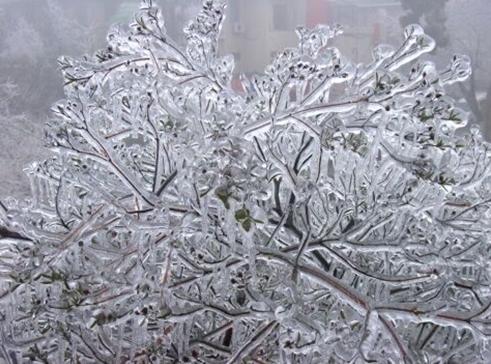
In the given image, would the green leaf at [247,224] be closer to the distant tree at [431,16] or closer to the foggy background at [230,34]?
the foggy background at [230,34]

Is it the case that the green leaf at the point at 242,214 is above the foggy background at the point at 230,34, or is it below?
below

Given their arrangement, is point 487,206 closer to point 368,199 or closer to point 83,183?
point 368,199

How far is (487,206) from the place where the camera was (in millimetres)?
1187

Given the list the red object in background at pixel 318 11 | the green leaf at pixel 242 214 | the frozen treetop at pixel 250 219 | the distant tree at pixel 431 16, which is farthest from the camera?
the red object in background at pixel 318 11

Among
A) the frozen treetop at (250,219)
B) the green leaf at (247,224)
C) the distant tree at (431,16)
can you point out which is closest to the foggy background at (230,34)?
the distant tree at (431,16)

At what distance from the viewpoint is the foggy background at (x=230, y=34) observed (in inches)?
185

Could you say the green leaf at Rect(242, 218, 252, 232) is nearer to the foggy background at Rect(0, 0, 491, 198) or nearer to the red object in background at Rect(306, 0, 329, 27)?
the foggy background at Rect(0, 0, 491, 198)

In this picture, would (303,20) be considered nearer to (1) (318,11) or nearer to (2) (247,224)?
(1) (318,11)

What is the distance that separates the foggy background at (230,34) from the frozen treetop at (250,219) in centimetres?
330

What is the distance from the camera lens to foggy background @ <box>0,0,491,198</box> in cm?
471

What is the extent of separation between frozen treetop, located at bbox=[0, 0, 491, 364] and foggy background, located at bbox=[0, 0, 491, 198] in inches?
130

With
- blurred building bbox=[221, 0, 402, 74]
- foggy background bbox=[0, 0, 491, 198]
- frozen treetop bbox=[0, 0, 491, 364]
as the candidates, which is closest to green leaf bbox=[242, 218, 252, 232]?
frozen treetop bbox=[0, 0, 491, 364]

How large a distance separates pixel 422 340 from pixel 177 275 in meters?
0.47

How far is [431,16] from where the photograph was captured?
4.79 m
